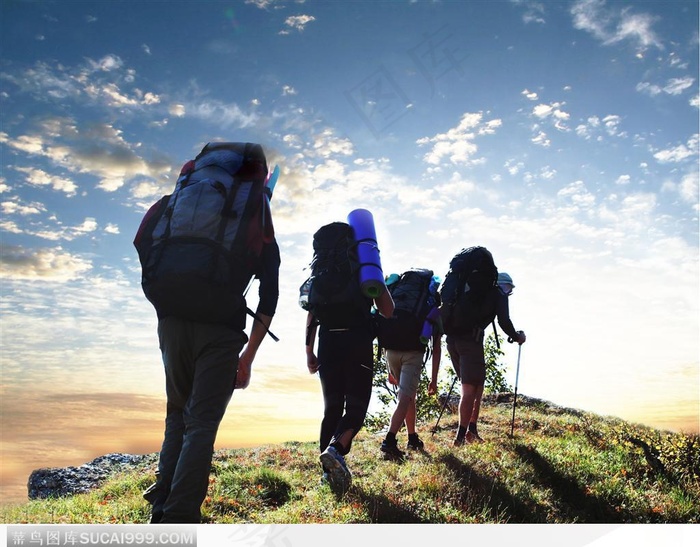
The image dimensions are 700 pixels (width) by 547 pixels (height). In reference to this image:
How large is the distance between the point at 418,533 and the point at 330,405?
80.9 inches

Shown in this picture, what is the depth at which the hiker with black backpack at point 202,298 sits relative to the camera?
12.6 feet

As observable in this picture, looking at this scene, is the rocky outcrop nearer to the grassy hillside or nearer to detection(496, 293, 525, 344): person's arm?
the grassy hillside

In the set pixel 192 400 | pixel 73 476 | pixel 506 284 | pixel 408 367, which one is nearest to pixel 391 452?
pixel 408 367

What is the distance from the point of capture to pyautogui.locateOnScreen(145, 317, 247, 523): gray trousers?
3713 millimetres

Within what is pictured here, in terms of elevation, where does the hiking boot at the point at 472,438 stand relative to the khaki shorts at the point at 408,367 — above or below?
below

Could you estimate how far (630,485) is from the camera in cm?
748

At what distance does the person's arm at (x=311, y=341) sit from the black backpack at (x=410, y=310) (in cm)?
183

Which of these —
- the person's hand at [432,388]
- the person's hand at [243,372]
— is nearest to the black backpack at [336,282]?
the person's hand at [243,372]

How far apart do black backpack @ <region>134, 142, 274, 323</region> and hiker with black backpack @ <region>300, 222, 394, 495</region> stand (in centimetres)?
192

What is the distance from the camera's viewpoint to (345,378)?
607cm

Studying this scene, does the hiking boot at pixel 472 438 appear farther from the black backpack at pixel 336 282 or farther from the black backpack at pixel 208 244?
the black backpack at pixel 208 244

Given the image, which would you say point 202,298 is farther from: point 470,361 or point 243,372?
point 470,361

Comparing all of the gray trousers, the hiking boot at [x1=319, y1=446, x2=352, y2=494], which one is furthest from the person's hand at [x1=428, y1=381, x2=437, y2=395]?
the gray trousers

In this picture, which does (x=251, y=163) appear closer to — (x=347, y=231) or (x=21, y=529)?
(x=347, y=231)
